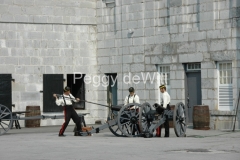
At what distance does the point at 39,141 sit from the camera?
64.1 ft

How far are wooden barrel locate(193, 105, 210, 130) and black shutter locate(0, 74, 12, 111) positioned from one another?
25.3ft

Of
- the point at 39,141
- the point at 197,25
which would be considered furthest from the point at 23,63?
the point at 39,141

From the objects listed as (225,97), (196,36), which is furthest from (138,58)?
(225,97)

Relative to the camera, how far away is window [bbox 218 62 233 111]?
24828mm

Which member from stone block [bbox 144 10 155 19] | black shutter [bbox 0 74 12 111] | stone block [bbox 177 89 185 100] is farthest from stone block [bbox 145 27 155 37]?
black shutter [bbox 0 74 12 111]

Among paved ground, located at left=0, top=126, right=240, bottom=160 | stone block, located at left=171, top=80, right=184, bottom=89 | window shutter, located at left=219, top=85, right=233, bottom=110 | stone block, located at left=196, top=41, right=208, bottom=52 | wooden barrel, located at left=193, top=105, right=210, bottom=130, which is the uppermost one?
stone block, located at left=196, top=41, right=208, bottom=52

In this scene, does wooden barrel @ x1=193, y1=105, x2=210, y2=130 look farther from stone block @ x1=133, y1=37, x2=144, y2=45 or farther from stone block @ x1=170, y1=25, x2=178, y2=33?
stone block @ x1=133, y1=37, x2=144, y2=45

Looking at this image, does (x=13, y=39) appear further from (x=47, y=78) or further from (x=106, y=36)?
(x=106, y=36)

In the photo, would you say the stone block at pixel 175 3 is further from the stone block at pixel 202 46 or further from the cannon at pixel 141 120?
the cannon at pixel 141 120

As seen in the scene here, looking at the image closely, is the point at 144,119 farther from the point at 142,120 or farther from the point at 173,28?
the point at 173,28

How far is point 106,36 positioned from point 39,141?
1091 cm

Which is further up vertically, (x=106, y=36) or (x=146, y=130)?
(x=106, y=36)

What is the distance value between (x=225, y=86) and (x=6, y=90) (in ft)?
28.9

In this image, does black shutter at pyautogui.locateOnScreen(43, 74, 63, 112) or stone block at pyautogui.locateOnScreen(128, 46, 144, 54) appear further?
black shutter at pyautogui.locateOnScreen(43, 74, 63, 112)
